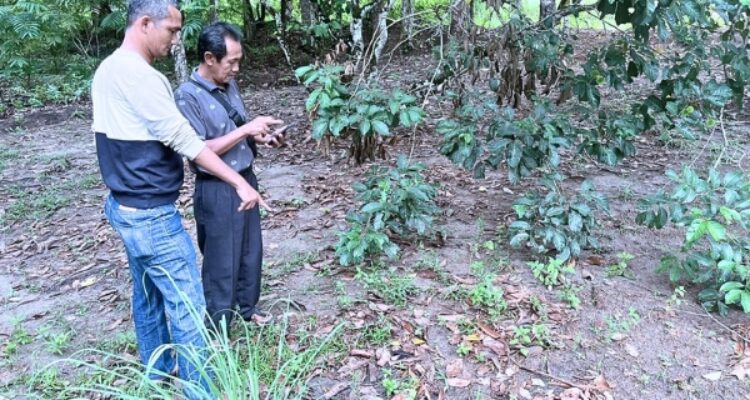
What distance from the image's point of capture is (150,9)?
1877mm

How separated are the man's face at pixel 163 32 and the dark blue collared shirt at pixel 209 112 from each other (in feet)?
1.20

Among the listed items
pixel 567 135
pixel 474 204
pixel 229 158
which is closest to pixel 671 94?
pixel 567 135

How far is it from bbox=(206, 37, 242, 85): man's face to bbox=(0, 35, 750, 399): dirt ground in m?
1.11

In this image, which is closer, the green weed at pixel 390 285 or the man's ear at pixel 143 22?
the man's ear at pixel 143 22

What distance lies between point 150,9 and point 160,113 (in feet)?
1.08

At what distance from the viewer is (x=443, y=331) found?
279 centimetres

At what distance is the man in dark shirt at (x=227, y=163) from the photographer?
234 cm

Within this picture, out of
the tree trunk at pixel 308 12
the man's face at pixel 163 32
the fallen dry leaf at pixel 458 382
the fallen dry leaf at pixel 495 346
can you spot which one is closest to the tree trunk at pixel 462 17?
the fallen dry leaf at pixel 495 346

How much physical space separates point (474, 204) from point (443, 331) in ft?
5.36

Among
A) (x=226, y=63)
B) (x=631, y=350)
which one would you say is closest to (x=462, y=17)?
(x=226, y=63)

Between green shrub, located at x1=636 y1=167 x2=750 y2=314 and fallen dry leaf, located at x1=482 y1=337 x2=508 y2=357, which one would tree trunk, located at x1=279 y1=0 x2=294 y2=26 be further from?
fallen dry leaf, located at x1=482 y1=337 x2=508 y2=357

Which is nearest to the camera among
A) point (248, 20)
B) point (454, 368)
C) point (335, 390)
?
point (335, 390)

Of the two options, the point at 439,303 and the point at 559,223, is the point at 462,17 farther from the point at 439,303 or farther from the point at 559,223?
the point at 439,303

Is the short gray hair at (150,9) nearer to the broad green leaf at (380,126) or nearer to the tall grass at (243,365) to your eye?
the tall grass at (243,365)
